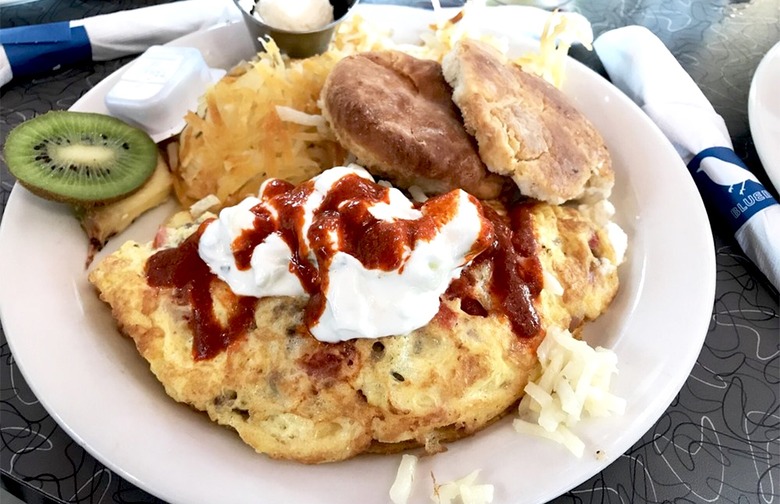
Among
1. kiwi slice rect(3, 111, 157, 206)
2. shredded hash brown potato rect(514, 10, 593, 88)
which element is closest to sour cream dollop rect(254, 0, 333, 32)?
kiwi slice rect(3, 111, 157, 206)

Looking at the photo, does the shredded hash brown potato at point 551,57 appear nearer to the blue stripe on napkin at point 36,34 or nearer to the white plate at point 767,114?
the white plate at point 767,114

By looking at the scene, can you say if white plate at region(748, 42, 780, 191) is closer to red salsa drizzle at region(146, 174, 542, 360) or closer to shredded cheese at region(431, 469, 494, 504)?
red salsa drizzle at region(146, 174, 542, 360)

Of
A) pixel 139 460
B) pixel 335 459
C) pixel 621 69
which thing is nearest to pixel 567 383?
pixel 335 459

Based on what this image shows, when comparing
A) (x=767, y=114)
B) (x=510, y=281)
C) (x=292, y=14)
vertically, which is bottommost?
(x=767, y=114)

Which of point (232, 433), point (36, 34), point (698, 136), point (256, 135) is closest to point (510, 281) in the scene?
point (232, 433)

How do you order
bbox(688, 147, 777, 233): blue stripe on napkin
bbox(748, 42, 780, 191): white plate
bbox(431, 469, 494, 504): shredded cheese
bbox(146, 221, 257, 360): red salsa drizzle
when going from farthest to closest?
bbox(748, 42, 780, 191): white plate
bbox(688, 147, 777, 233): blue stripe on napkin
bbox(146, 221, 257, 360): red salsa drizzle
bbox(431, 469, 494, 504): shredded cheese

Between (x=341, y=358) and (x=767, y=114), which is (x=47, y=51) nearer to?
(x=341, y=358)
